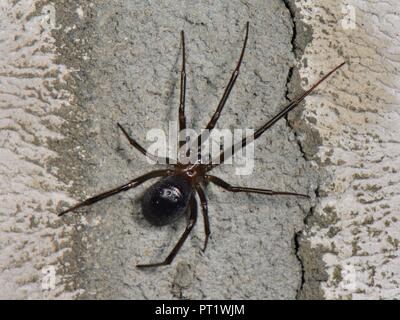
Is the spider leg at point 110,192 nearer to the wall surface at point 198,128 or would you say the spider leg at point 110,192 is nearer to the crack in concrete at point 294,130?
the wall surface at point 198,128

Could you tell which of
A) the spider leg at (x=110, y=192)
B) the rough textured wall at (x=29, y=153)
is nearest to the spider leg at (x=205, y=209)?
Answer: the spider leg at (x=110, y=192)

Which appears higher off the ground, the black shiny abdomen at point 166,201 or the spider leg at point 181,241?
the black shiny abdomen at point 166,201

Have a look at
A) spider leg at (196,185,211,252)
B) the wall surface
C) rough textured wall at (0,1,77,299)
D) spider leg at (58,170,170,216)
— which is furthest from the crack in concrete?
rough textured wall at (0,1,77,299)

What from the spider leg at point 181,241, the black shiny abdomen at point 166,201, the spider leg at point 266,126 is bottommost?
the spider leg at point 181,241

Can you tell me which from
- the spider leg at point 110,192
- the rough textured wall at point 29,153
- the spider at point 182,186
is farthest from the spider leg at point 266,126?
the rough textured wall at point 29,153
